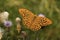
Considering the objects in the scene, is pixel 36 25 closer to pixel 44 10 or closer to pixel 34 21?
pixel 34 21

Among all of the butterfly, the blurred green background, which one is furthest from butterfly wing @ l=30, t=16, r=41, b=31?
the blurred green background

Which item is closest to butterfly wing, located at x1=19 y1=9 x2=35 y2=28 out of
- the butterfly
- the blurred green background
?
the butterfly

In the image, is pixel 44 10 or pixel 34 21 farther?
pixel 44 10

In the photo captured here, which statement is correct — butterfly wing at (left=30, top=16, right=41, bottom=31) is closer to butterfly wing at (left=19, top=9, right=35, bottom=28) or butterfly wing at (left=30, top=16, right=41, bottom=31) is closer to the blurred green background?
butterfly wing at (left=19, top=9, right=35, bottom=28)

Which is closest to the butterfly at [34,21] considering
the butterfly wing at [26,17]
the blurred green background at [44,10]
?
the butterfly wing at [26,17]

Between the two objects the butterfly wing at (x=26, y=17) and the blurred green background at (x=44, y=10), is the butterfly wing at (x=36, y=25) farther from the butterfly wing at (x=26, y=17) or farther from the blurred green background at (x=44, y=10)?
the blurred green background at (x=44, y=10)

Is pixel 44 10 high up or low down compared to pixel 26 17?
down

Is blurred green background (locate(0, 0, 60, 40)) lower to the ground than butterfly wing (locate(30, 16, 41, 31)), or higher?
lower

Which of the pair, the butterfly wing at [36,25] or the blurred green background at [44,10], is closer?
the butterfly wing at [36,25]

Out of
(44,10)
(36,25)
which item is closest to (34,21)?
(36,25)

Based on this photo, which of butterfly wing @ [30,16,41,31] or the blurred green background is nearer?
butterfly wing @ [30,16,41,31]

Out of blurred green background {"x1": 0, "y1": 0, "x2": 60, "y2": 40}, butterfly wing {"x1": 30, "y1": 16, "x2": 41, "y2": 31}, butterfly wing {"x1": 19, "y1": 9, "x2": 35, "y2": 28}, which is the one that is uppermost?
butterfly wing {"x1": 19, "y1": 9, "x2": 35, "y2": 28}

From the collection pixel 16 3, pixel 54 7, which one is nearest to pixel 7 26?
pixel 16 3
